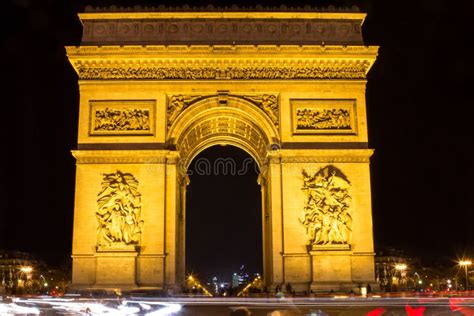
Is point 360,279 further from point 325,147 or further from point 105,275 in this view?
point 105,275

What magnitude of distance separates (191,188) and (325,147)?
23596 millimetres

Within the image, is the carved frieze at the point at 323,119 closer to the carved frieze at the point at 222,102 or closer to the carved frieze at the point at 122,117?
the carved frieze at the point at 222,102

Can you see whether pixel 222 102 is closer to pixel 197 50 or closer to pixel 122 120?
pixel 197 50

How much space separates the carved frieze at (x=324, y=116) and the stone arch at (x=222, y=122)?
1246mm

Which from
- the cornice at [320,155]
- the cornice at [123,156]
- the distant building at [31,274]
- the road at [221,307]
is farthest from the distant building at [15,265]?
the road at [221,307]

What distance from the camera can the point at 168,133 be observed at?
102 ft

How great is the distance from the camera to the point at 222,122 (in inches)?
1357

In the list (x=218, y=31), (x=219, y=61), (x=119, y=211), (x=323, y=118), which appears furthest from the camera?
(x=218, y=31)

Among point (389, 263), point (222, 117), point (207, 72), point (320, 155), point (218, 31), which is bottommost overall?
point (389, 263)

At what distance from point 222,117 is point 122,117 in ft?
15.7

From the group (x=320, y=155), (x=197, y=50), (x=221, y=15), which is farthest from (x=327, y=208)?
(x=221, y=15)

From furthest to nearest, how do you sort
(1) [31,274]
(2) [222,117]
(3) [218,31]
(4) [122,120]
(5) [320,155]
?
(1) [31,274] → (2) [222,117] → (3) [218,31] → (4) [122,120] → (5) [320,155]

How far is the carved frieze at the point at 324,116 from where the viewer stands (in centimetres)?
3125

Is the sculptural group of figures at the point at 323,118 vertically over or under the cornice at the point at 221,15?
under
